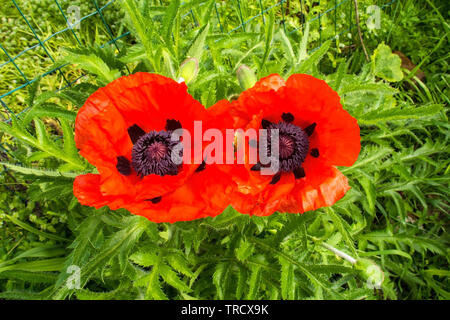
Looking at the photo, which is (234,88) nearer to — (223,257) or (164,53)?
(164,53)

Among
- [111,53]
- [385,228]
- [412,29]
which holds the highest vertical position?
[412,29]

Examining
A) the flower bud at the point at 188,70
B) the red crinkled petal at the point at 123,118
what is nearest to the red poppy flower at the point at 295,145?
the red crinkled petal at the point at 123,118

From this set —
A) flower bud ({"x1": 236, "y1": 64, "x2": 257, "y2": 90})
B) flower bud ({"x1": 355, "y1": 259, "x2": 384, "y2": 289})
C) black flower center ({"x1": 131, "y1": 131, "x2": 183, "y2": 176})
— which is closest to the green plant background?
flower bud ({"x1": 355, "y1": 259, "x2": 384, "y2": 289})

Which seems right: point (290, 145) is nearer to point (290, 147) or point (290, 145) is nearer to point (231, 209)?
point (290, 147)

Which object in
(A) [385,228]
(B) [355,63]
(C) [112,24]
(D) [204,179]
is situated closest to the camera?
(D) [204,179]

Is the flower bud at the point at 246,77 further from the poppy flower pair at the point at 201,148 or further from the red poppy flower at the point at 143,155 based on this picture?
the red poppy flower at the point at 143,155

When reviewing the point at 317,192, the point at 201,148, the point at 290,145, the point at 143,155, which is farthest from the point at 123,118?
the point at 317,192

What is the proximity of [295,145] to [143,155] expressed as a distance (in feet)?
1.57

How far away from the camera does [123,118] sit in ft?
3.83

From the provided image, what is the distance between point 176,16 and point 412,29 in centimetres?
242

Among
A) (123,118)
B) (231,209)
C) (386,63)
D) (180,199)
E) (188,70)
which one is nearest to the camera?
(180,199)

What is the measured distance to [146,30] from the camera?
1.30 metres

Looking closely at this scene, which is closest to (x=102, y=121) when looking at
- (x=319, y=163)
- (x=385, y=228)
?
(x=319, y=163)

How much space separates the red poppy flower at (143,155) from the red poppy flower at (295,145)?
0.29 ft
